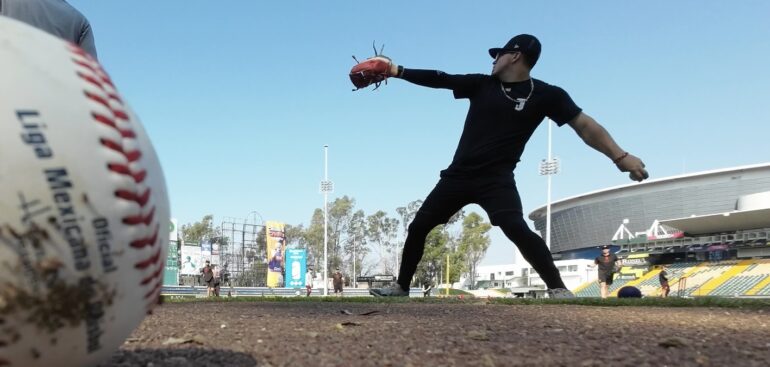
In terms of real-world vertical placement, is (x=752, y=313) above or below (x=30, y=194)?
below

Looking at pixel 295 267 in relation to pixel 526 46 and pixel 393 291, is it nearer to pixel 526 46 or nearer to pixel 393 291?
pixel 393 291

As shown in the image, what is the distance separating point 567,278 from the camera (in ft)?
138

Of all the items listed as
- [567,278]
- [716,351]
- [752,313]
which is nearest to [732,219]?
[567,278]

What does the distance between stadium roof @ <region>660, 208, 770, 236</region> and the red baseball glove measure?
1317 inches

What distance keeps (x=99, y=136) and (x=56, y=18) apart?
7.64 feet

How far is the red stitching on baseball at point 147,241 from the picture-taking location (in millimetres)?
1541

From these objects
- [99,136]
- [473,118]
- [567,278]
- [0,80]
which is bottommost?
[567,278]

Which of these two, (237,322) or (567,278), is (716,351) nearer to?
(237,322)

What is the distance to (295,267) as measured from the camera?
34.4 meters

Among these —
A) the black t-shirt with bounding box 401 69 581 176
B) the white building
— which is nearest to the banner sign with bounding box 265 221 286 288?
the white building

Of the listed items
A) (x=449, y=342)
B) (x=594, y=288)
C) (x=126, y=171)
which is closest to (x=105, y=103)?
(x=126, y=171)

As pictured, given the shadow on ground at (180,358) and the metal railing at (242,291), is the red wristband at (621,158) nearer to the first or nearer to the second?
the shadow on ground at (180,358)

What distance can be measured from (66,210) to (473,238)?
52.9m

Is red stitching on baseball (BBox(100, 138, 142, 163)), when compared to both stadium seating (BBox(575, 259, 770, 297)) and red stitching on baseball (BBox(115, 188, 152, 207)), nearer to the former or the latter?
red stitching on baseball (BBox(115, 188, 152, 207))
